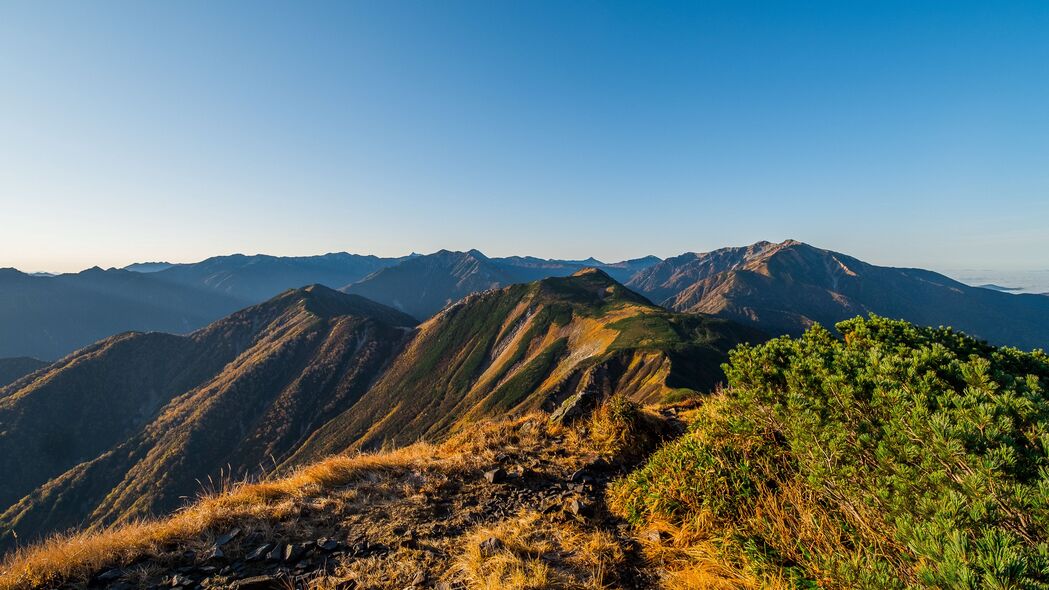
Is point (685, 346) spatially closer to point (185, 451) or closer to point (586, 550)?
point (586, 550)

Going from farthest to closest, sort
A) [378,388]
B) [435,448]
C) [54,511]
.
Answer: [378,388] < [54,511] < [435,448]

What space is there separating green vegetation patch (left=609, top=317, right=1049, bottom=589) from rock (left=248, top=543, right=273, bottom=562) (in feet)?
20.7

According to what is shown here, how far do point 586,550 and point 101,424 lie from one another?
274 metres

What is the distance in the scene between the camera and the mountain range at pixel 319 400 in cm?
12100

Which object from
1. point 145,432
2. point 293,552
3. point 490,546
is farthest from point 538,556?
point 145,432

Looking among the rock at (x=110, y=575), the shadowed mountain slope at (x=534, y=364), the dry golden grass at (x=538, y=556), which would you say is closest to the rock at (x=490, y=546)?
the dry golden grass at (x=538, y=556)

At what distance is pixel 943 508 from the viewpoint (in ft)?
11.0

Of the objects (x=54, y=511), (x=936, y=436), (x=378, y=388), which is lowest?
(x=54, y=511)

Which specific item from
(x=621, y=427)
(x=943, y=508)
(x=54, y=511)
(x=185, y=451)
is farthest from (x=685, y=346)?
(x=54, y=511)

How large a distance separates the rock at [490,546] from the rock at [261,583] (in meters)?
2.92

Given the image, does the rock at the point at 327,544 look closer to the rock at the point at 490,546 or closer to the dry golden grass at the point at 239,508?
the dry golden grass at the point at 239,508

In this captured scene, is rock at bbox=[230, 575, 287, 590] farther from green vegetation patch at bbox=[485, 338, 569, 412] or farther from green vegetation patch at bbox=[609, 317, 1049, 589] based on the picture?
green vegetation patch at bbox=[485, 338, 569, 412]

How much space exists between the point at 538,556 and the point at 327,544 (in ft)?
12.2

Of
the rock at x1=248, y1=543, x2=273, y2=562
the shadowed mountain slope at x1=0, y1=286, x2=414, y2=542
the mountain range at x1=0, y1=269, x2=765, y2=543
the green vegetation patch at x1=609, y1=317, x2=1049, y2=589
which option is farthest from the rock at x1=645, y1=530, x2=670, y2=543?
the shadowed mountain slope at x1=0, y1=286, x2=414, y2=542
